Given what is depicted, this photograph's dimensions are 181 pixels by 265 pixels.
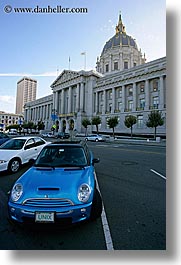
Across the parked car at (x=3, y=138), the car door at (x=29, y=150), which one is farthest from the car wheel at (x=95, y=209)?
the parked car at (x=3, y=138)

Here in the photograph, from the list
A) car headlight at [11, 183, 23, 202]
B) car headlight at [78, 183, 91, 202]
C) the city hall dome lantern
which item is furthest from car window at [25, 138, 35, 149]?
the city hall dome lantern

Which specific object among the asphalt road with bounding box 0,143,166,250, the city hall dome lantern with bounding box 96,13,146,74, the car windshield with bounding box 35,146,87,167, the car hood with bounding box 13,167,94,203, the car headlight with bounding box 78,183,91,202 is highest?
the city hall dome lantern with bounding box 96,13,146,74

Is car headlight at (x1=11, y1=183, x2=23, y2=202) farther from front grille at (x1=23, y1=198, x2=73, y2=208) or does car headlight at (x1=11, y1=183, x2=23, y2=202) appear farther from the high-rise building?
the high-rise building

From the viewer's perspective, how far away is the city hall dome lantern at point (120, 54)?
7462 centimetres

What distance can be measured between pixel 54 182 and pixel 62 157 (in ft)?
3.99

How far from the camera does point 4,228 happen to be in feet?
9.36

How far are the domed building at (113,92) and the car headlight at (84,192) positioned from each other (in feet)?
142

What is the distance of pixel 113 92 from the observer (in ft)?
189

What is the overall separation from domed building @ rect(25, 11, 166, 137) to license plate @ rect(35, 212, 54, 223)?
1732 inches

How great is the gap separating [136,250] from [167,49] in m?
4.08

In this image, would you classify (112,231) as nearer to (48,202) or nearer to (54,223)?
(54,223)

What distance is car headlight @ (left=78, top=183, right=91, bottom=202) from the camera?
9.06 feet

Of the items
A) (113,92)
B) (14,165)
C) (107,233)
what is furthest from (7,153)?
(113,92)

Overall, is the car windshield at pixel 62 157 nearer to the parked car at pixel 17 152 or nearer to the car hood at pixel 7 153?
the parked car at pixel 17 152
